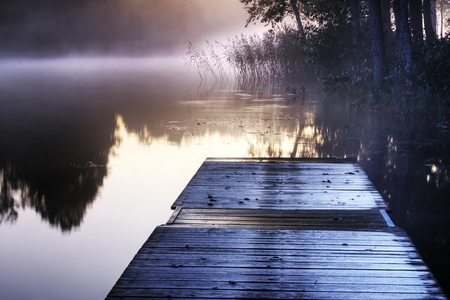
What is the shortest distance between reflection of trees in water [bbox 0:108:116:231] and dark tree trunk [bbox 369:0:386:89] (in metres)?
4.65

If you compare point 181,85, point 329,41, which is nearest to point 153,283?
point 329,41

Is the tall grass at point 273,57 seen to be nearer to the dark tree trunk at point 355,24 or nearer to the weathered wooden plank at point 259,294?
the dark tree trunk at point 355,24

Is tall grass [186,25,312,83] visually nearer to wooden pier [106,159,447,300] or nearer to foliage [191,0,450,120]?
foliage [191,0,450,120]

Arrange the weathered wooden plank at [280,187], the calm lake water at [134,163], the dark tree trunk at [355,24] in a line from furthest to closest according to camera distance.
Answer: the dark tree trunk at [355,24]
the weathered wooden plank at [280,187]
the calm lake water at [134,163]

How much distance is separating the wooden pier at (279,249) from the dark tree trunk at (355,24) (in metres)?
7.47

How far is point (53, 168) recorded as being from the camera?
619 cm

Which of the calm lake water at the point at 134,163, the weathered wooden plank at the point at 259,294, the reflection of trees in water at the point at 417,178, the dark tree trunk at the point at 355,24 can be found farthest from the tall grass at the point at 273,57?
the weathered wooden plank at the point at 259,294

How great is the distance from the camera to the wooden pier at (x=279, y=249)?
102 inches

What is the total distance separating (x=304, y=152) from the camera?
6977mm

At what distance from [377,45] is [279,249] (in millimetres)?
7843

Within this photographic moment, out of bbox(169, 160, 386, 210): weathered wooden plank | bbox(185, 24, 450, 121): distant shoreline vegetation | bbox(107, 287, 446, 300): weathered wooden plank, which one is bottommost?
bbox(107, 287, 446, 300): weathered wooden plank

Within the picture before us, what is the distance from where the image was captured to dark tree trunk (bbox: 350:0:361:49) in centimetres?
1155

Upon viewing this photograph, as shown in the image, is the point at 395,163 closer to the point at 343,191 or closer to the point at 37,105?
the point at 343,191

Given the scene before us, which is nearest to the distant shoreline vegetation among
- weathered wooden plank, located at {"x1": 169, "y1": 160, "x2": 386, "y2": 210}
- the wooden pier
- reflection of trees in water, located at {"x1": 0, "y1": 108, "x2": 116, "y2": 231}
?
weathered wooden plank, located at {"x1": 169, "y1": 160, "x2": 386, "y2": 210}
